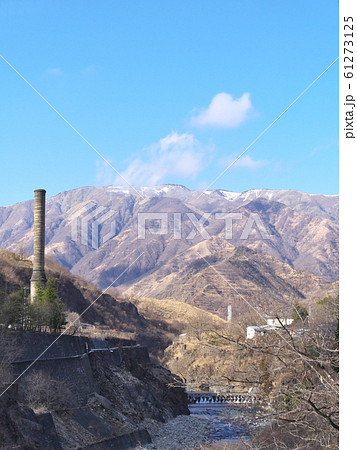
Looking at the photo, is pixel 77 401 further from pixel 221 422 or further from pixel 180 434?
pixel 221 422

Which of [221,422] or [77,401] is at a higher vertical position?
[77,401]

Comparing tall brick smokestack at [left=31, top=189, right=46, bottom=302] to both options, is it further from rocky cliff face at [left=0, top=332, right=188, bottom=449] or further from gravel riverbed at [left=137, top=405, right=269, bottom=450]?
gravel riverbed at [left=137, top=405, right=269, bottom=450]

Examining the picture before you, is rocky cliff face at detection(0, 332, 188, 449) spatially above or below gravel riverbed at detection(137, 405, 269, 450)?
above

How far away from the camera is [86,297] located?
440 feet

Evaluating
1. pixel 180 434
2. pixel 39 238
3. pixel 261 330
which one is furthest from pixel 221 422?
pixel 261 330

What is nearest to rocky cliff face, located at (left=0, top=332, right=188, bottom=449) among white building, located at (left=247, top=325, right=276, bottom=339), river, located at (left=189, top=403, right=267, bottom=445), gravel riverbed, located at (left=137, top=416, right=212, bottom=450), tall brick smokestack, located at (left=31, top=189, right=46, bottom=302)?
gravel riverbed, located at (left=137, top=416, right=212, bottom=450)

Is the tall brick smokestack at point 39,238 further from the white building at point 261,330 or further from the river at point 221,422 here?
the white building at point 261,330

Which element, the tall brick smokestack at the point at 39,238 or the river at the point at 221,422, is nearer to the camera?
the river at the point at 221,422

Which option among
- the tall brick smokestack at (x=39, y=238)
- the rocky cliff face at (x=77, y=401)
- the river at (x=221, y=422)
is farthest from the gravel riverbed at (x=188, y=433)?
the tall brick smokestack at (x=39, y=238)

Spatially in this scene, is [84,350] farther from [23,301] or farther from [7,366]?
[7,366]

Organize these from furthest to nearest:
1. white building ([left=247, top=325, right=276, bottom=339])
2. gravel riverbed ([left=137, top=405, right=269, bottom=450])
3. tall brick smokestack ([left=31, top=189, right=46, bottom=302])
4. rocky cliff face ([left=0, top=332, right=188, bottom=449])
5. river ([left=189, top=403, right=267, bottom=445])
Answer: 1. tall brick smokestack ([left=31, top=189, right=46, bottom=302])
2. gravel riverbed ([left=137, top=405, right=269, bottom=450])
3. river ([left=189, top=403, right=267, bottom=445])
4. rocky cliff face ([left=0, top=332, right=188, bottom=449])
5. white building ([left=247, top=325, right=276, bottom=339])
